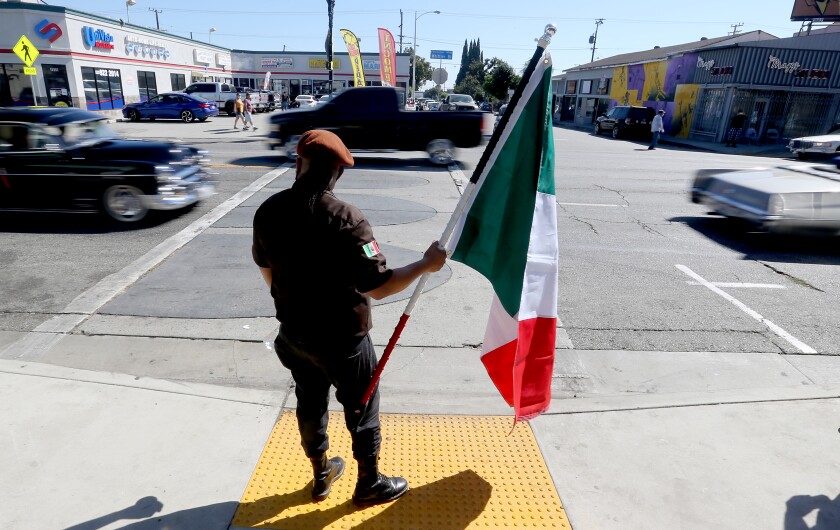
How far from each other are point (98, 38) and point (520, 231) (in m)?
36.1

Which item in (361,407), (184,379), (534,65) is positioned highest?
(534,65)

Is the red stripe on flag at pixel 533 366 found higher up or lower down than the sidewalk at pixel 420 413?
higher up

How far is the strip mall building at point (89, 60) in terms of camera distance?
28.0m

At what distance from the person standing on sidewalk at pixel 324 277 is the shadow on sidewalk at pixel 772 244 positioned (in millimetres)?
6863

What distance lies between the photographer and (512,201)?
265 centimetres

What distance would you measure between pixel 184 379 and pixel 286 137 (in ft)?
36.7

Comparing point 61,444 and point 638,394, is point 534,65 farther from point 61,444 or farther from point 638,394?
point 61,444

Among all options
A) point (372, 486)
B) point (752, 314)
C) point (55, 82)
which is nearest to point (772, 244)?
point (752, 314)

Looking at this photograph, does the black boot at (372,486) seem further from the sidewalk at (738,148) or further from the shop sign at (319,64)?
the shop sign at (319,64)

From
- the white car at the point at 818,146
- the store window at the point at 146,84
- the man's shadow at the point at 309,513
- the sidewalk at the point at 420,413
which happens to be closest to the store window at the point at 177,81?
the store window at the point at 146,84

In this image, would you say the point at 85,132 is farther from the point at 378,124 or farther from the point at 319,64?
the point at 319,64

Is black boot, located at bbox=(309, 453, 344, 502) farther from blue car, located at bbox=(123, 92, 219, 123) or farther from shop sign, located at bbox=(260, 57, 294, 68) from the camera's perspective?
shop sign, located at bbox=(260, 57, 294, 68)

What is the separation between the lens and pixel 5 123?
767 centimetres

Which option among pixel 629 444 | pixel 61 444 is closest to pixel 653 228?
pixel 629 444
